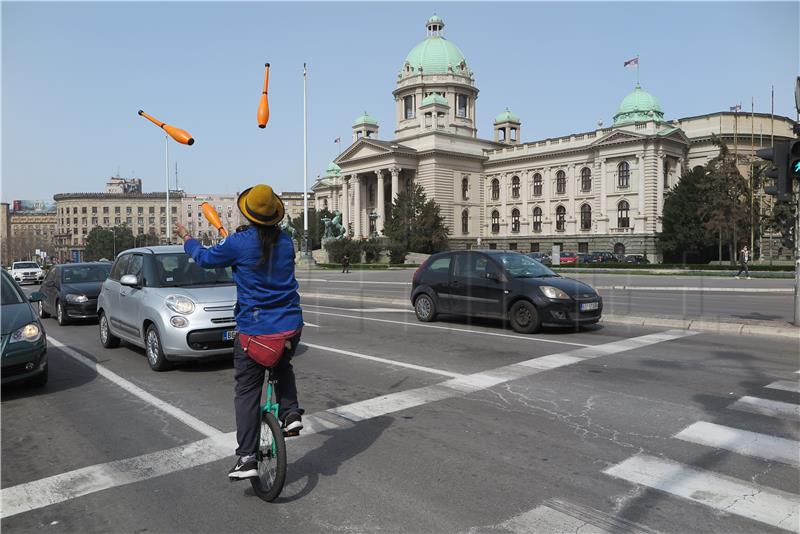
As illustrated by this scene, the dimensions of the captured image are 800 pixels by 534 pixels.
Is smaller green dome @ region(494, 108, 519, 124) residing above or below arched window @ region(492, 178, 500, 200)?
above

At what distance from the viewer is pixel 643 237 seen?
224 ft

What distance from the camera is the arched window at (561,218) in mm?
79287

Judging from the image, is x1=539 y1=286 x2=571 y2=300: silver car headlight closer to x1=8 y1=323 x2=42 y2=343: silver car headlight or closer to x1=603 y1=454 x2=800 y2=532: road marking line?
x1=603 y1=454 x2=800 y2=532: road marking line

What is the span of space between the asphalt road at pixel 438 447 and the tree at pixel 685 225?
5586 centimetres

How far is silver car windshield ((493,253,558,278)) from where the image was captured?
1214 centimetres

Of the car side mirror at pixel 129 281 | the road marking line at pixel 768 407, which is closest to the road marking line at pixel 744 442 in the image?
the road marking line at pixel 768 407

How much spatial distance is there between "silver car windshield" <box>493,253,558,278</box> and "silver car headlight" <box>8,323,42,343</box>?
8137mm

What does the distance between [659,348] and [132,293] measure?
27.2ft

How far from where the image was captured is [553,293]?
448 inches

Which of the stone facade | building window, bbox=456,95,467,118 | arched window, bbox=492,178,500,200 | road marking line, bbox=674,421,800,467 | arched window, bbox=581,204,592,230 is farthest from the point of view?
building window, bbox=456,95,467,118

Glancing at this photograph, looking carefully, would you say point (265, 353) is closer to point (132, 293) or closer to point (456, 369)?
point (456, 369)

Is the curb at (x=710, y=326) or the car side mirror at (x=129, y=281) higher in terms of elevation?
the car side mirror at (x=129, y=281)

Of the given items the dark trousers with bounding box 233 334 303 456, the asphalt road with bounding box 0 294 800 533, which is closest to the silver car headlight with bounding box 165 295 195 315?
the asphalt road with bounding box 0 294 800 533

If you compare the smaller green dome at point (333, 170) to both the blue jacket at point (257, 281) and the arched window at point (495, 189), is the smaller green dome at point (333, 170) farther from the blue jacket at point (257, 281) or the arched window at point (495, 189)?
the blue jacket at point (257, 281)
